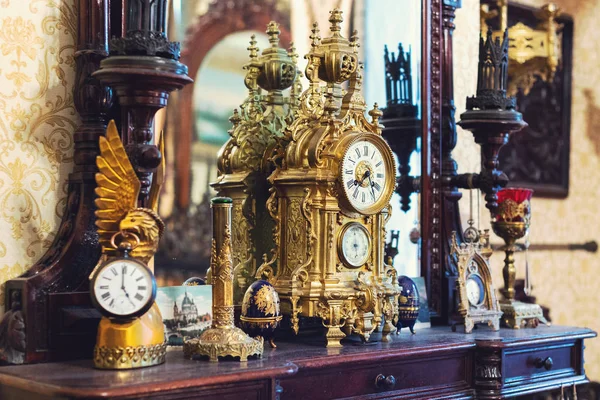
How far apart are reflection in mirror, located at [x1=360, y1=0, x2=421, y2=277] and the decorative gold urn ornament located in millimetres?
1332

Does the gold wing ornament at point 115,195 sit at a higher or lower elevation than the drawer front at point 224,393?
higher

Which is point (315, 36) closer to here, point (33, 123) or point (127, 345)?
point (33, 123)

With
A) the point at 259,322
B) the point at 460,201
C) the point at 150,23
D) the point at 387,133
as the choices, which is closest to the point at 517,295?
the point at 460,201

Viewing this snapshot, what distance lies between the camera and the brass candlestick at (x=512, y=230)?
404 centimetres

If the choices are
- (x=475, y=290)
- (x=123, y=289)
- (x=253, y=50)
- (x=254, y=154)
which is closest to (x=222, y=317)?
(x=123, y=289)

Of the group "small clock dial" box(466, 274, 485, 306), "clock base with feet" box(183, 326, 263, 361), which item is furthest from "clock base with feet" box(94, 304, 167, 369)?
"small clock dial" box(466, 274, 485, 306)

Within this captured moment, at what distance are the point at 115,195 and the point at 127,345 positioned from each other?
0.43m

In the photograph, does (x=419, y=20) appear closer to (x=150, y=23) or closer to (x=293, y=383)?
(x=150, y=23)

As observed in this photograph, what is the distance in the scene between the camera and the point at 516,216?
13.3ft

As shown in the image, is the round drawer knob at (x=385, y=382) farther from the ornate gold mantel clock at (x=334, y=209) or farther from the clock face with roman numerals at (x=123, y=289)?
the clock face with roman numerals at (x=123, y=289)

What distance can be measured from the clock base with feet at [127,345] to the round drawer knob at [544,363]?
5.33 ft

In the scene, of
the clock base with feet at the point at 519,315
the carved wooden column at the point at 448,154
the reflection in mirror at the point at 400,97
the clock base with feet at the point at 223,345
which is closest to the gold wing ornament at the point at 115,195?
the clock base with feet at the point at 223,345

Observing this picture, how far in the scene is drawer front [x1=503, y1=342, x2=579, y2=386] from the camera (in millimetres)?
3648

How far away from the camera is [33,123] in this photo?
305 cm
